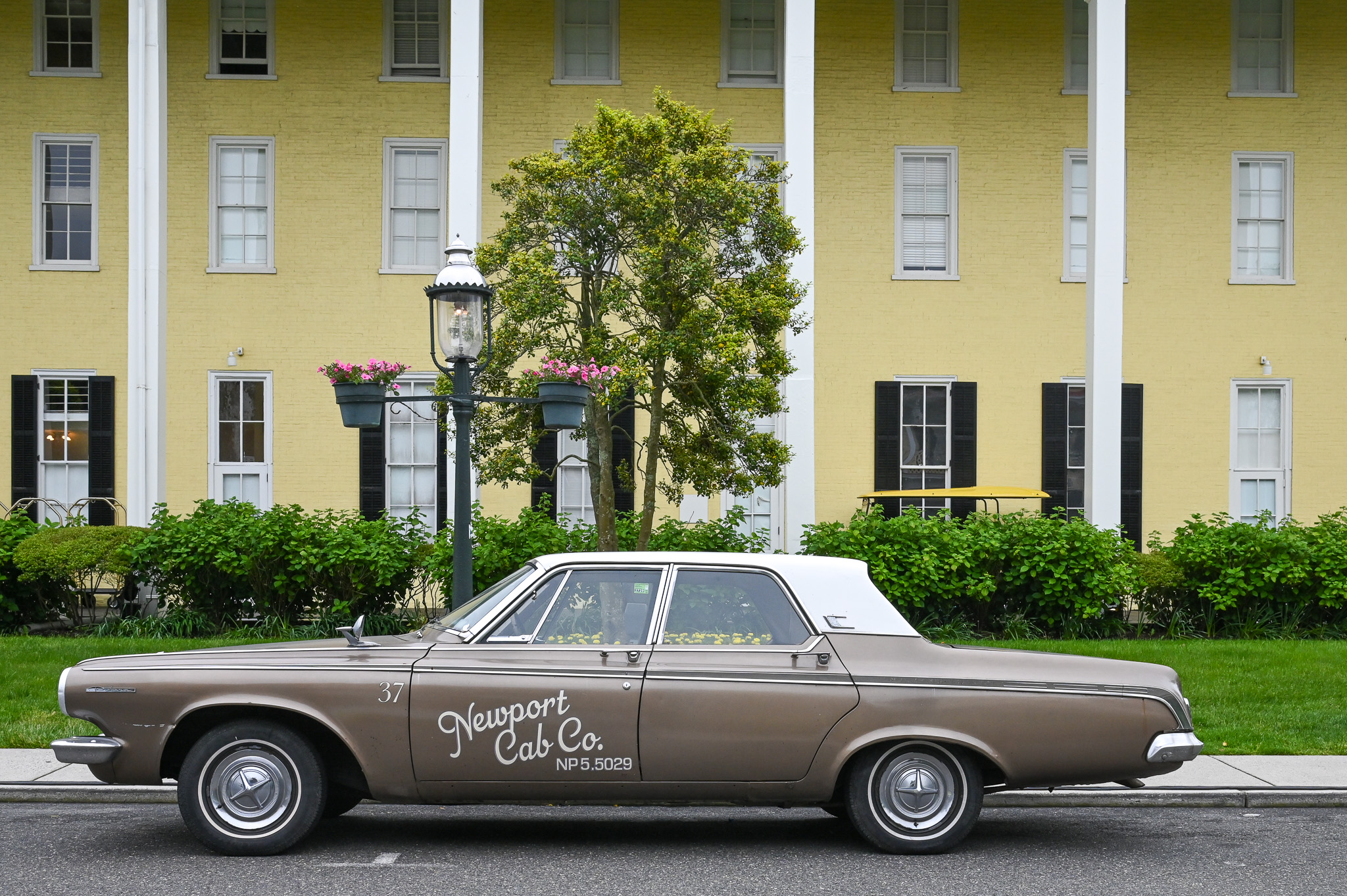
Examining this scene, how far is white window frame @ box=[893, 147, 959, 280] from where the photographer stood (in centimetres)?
1789

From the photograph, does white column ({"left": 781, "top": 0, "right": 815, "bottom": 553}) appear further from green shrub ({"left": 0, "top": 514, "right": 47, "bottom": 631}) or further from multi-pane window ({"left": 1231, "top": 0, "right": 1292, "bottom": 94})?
green shrub ({"left": 0, "top": 514, "right": 47, "bottom": 631})

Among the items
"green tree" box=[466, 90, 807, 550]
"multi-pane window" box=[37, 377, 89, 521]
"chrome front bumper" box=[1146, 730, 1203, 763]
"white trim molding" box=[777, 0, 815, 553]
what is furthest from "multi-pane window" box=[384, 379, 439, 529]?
"chrome front bumper" box=[1146, 730, 1203, 763]

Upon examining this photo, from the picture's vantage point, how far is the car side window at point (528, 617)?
20.5 feet

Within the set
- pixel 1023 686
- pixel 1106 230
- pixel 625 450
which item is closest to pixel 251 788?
pixel 1023 686

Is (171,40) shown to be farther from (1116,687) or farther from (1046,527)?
(1116,687)

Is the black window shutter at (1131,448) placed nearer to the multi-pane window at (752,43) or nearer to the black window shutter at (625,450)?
the multi-pane window at (752,43)

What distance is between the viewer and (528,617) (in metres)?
6.30

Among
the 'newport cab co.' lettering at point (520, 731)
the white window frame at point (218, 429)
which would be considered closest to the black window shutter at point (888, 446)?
the white window frame at point (218, 429)

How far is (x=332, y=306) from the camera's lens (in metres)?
17.6

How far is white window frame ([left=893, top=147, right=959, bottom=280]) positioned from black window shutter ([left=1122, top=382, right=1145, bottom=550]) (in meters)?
2.93

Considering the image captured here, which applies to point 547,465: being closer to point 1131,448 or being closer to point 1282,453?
point 1131,448

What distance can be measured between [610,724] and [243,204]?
13.7 m

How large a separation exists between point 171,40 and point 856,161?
9565 millimetres

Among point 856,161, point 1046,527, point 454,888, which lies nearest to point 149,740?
point 454,888
